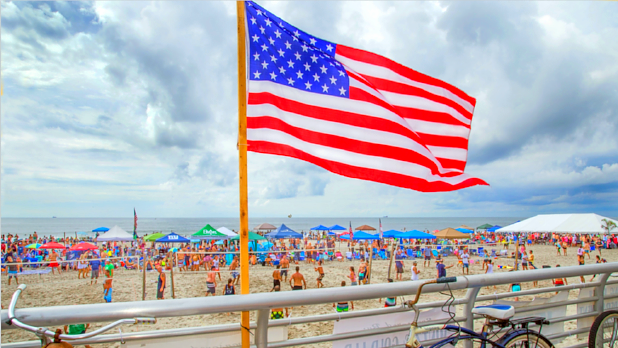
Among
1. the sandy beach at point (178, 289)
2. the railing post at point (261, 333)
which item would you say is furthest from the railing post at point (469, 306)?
the sandy beach at point (178, 289)

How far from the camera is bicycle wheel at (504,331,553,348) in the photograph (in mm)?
2925

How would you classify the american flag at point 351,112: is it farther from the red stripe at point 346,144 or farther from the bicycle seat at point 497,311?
the bicycle seat at point 497,311

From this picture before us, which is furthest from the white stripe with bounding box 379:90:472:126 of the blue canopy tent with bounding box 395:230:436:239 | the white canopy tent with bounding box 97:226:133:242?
the white canopy tent with bounding box 97:226:133:242

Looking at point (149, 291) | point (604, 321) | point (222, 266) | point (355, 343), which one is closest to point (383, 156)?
point (355, 343)

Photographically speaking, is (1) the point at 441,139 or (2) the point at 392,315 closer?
(2) the point at 392,315

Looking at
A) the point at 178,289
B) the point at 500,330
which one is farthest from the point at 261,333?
the point at 178,289

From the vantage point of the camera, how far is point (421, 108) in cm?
471

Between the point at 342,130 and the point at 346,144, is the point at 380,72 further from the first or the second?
the point at 346,144

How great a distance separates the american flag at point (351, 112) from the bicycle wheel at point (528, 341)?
1875 millimetres

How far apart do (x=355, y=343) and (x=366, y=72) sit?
125 inches

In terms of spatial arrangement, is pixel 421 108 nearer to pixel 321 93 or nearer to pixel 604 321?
pixel 321 93

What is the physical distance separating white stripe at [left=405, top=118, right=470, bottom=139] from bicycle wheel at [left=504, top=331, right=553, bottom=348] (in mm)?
2635

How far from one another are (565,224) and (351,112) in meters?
29.7

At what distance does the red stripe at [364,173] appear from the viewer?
3729 mm
